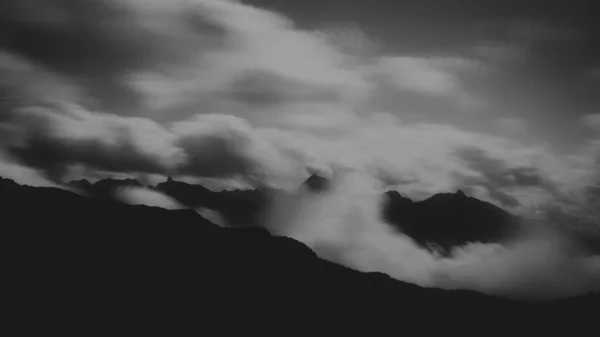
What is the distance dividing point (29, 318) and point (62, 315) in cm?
1450

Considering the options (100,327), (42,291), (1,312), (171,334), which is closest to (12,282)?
(42,291)

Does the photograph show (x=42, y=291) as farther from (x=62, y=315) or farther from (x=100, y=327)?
(x=100, y=327)

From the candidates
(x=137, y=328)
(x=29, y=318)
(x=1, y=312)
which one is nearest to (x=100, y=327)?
(x=137, y=328)

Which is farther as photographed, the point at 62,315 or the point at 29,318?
the point at 62,315

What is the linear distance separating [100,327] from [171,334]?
111ft

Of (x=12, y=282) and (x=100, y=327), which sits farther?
(x=12, y=282)

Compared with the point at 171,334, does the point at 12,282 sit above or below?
above

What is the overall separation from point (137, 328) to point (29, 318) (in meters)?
47.5

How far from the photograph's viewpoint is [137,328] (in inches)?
7618

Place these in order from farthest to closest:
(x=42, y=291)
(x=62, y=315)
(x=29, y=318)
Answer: (x=42, y=291)
(x=62, y=315)
(x=29, y=318)

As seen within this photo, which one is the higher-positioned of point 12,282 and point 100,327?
point 12,282

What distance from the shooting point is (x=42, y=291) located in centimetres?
19938

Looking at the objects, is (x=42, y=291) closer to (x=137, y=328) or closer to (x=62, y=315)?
(x=62, y=315)

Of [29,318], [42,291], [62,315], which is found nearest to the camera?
[29,318]
